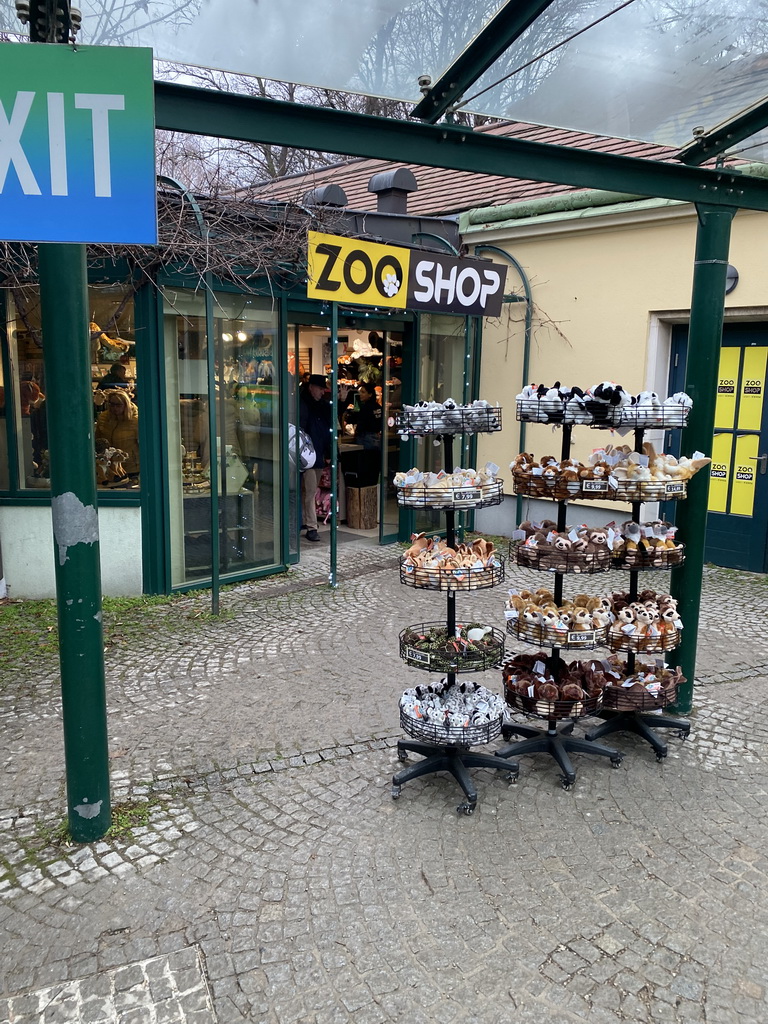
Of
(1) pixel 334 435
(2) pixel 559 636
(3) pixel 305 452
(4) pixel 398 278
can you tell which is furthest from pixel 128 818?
(3) pixel 305 452

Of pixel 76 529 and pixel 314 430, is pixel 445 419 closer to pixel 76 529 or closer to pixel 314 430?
pixel 76 529

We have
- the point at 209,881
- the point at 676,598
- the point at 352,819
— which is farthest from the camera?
the point at 676,598

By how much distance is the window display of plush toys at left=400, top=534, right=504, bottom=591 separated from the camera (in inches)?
140

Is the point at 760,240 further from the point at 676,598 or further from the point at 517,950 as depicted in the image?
the point at 517,950

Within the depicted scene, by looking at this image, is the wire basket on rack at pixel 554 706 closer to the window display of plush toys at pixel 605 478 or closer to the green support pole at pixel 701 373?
the green support pole at pixel 701 373

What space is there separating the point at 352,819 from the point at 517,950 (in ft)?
3.42

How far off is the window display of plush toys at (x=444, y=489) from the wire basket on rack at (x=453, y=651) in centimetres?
70

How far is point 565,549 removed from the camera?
12.4 ft

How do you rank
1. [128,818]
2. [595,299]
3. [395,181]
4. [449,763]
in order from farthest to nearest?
[395,181], [595,299], [449,763], [128,818]

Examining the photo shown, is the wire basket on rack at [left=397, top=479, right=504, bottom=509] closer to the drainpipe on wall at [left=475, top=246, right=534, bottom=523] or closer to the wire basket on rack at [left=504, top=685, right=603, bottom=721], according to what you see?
the wire basket on rack at [left=504, top=685, right=603, bottom=721]

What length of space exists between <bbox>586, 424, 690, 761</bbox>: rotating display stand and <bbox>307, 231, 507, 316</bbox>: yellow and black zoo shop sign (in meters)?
3.07

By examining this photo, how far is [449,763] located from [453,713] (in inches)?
11.1

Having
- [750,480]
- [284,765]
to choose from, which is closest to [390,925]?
[284,765]

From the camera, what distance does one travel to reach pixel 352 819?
3.56 metres
